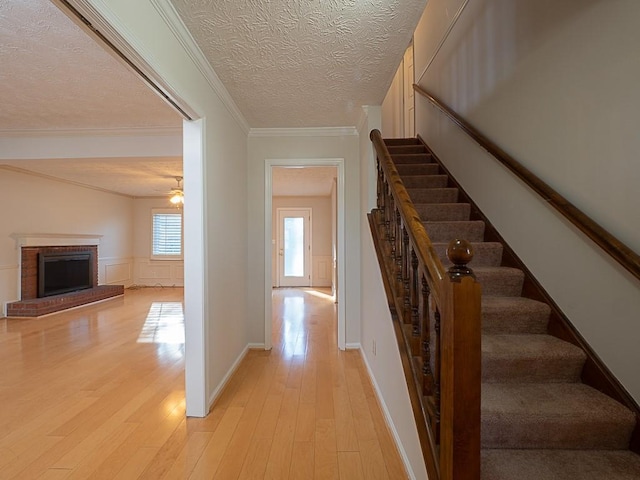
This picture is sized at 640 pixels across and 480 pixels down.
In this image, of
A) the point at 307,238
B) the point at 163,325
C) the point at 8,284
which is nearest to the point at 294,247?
the point at 307,238

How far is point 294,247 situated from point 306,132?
5.28 m

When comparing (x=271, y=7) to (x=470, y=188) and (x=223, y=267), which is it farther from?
(x=470, y=188)

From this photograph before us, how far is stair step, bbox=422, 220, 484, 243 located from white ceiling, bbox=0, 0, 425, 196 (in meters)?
1.23

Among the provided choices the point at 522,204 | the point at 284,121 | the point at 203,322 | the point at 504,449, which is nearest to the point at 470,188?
the point at 522,204

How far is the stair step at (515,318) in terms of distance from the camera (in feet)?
6.21

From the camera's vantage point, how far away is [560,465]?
4.19 ft

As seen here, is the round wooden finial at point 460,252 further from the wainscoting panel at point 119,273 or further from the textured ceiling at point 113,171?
the wainscoting panel at point 119,273

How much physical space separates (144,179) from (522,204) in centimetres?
618

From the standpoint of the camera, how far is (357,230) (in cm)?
360

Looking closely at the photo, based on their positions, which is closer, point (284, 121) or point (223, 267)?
point (223, 267)

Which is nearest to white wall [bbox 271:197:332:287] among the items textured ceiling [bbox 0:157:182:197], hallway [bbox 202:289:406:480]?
textured ceiling [bbox 0:157:182:197]

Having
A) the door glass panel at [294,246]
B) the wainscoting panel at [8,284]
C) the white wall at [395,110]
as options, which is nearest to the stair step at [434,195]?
the white wall at [395,110]

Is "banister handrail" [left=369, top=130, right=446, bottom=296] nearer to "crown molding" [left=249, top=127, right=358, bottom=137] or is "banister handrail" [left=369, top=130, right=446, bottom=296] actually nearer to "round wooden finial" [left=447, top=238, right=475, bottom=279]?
"round wooden finial" [left=447, top=238, right=475, bottom=279]

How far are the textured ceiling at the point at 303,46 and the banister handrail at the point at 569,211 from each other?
97 cm
